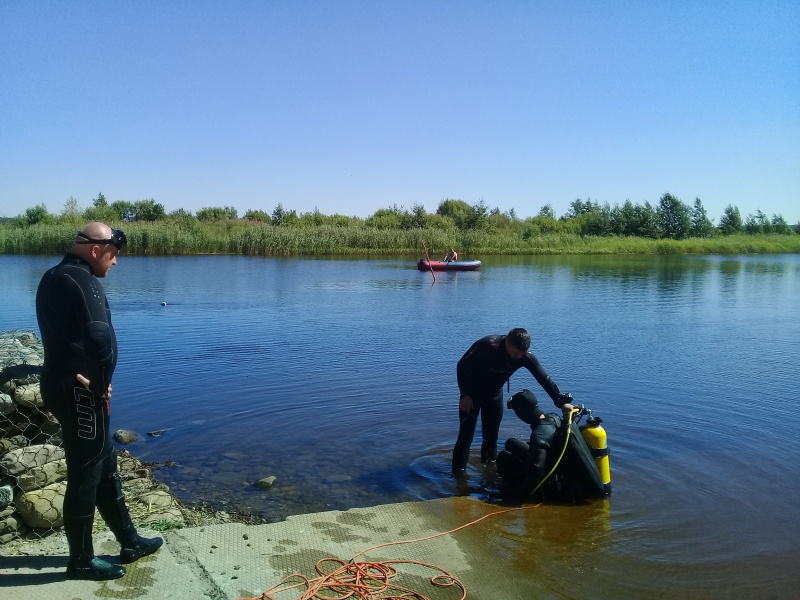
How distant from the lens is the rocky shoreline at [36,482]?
14.9 feet

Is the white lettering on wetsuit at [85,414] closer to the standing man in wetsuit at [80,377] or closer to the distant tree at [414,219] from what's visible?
the standing man in wetsuit at [80,377]

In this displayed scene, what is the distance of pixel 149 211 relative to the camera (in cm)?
7631

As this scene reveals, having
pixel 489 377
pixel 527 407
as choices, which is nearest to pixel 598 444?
pixel 527 407

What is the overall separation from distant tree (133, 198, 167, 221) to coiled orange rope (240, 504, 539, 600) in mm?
75680

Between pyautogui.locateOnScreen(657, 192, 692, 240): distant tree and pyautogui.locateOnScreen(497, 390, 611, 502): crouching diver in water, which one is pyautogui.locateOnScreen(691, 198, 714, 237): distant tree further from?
pyautogui.locateOnScreen(497, 390, 611, 502): crouching diver in water

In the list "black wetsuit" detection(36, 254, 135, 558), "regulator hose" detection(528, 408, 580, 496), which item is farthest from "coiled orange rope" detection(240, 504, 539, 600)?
"regulator hose" detection(528, 408, 580, 496)

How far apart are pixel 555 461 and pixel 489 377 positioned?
41.1 inches

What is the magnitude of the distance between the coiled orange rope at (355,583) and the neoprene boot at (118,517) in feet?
2.72

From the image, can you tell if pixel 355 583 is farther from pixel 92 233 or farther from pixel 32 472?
pixel 92 233

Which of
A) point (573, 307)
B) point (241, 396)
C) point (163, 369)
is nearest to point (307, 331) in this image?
point (163, 369)

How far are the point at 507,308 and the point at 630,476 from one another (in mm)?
16214

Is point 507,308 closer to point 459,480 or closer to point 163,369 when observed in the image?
point 163,369

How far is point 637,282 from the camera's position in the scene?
3447 centimetres

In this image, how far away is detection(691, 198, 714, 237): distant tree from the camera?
8512 centimetres
